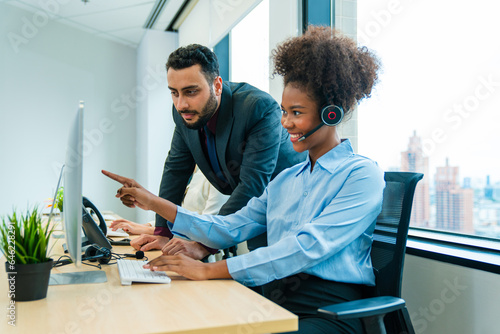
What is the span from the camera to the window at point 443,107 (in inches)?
59.1

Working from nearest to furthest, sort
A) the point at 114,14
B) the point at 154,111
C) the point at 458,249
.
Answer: the point at 458,249, the point at 114,14, the point at 154,111

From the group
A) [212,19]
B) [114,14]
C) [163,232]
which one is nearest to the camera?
[163,232]

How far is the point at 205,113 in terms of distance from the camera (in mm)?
1881

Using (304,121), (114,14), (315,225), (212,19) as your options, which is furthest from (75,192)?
(114,14)

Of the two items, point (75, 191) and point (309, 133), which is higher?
point (309, 133)

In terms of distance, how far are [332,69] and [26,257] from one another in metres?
0.99

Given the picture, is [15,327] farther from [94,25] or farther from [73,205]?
[94,25]

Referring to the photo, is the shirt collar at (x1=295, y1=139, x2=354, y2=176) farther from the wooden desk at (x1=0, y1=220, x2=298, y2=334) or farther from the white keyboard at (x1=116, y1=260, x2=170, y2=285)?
the white keyboard at (x1=116, y1=260, x2=170, y2=285)

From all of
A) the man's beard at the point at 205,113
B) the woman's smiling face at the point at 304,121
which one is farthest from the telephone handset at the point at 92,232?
the woman's smiling face at the point at 304,121

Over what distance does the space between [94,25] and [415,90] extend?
4.89 meters

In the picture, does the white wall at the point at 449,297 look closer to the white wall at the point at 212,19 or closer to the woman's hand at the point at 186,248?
the woman's hand at the point at 186,248

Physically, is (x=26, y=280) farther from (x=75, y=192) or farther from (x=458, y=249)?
(x=458, y=249)

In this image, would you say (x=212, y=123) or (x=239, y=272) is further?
(x=212, y=123)

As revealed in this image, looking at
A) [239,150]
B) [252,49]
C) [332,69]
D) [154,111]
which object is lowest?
[239,150]
